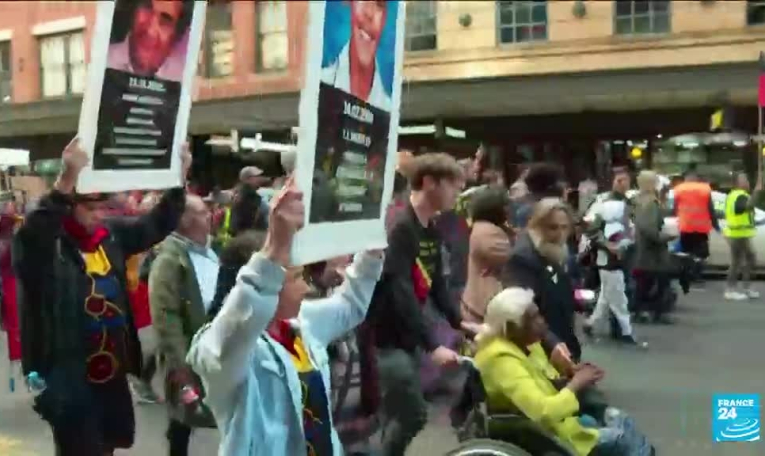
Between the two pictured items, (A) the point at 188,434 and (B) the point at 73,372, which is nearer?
(B) the point at 73,372

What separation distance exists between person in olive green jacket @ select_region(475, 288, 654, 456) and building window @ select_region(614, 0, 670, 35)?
217cm

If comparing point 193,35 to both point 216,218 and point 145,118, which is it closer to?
point 145,118

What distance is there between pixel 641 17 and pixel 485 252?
226 cm

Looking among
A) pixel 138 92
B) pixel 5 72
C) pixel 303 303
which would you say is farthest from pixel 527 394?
pixel 5 72

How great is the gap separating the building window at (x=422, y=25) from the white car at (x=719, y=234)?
120cm

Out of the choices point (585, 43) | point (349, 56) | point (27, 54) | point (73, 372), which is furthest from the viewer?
point (585, 43)

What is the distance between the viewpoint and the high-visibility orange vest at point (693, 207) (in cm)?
479

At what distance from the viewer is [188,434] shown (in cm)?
454

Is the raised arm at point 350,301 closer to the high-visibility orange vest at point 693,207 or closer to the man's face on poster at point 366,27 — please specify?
the man's face on poster at point 366,27

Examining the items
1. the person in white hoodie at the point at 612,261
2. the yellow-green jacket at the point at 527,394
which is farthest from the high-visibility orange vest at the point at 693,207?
the yellow-green jacket at the point at 527,394

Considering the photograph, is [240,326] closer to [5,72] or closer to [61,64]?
[61,64]

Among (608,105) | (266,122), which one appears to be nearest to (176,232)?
(266,122)

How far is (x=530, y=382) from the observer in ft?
12.9

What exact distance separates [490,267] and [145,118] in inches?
77.8
